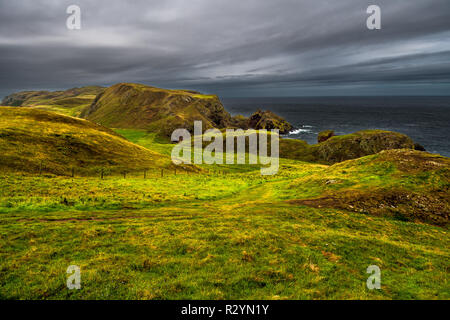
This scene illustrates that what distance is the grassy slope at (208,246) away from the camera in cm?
1202

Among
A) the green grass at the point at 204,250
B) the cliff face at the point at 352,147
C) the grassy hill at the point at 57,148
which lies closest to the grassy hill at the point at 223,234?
the green grass at the point at 204,250

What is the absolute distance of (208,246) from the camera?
17266 millimetres

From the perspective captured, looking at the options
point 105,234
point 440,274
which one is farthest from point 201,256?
point 440,274

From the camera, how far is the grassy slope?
39.4 ft

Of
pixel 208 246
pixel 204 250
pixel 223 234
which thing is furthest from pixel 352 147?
pixel 204 250

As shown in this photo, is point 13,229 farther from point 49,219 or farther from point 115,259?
point 115,259

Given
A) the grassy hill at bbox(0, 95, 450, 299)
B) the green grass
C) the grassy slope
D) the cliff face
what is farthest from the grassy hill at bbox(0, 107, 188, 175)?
the cliff face

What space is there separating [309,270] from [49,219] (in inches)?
956

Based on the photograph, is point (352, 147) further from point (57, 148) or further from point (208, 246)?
point (57, 148)

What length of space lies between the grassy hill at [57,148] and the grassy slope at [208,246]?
387 inches

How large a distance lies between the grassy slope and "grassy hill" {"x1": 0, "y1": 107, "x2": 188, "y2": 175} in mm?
9829

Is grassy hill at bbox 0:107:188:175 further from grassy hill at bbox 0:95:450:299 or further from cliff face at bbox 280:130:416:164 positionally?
cliff face at bbox 280:130:416:164

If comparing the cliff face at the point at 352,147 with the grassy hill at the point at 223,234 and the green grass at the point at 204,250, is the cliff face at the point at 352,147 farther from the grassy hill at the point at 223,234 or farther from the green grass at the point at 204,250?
the green grass at the point at 204,250

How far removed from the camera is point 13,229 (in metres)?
18.6
